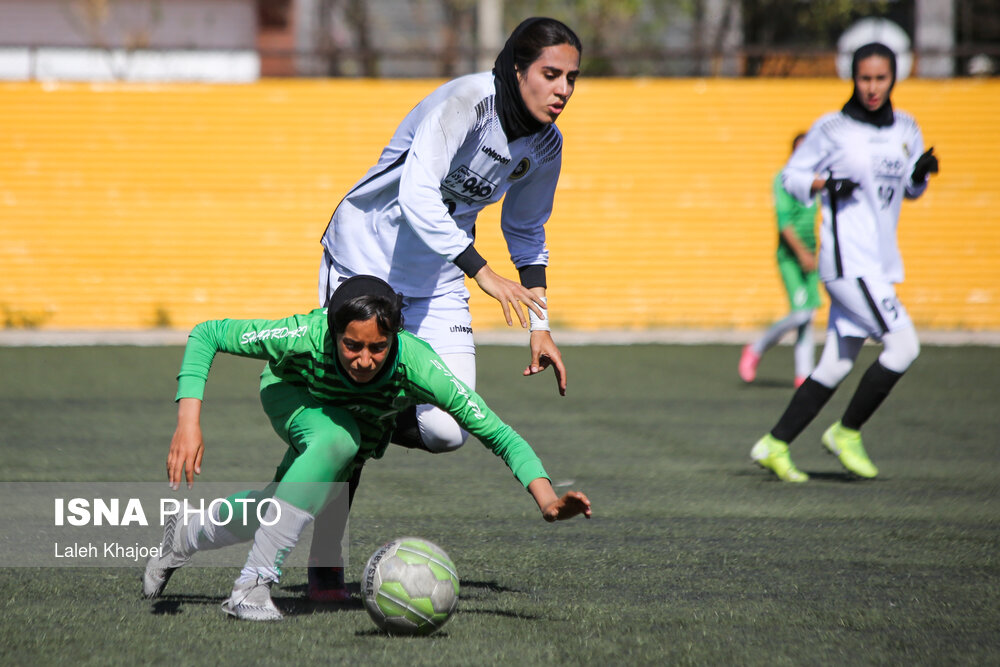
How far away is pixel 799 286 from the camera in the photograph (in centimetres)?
1102

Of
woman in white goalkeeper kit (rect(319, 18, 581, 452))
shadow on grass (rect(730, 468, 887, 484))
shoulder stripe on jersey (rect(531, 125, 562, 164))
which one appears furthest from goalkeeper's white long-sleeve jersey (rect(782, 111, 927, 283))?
shoulder stripe on jersey (rect(531, 125, 562, 164))

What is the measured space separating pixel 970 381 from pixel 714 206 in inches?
249

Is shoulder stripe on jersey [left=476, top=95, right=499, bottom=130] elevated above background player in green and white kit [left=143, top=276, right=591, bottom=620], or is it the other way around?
shoulder stripe on jersey [left=476, top=95, right=499, bottom=130]

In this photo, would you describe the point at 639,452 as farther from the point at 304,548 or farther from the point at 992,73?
the point at 992,73

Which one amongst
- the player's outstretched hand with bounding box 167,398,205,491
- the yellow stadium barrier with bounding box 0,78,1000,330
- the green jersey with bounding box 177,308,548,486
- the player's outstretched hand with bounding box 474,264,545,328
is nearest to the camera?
the player's outstretched hand with bounding box 167,398,205,491

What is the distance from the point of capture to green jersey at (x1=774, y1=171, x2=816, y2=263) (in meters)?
10.6

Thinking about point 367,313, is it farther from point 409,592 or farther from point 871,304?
point 871,304

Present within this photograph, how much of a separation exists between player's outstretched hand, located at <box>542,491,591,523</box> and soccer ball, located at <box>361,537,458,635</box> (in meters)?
0.45

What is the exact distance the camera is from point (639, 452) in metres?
7.76

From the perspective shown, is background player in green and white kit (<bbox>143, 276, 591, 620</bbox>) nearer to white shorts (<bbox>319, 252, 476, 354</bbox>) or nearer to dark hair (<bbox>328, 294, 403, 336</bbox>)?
dark hair (<bbox>328, 294, 403, 336</bbox>)

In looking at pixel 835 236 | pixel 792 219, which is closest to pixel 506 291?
pixel 835 236

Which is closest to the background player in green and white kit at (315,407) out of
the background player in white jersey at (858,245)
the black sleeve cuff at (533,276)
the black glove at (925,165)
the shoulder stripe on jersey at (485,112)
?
the shoulder stripe on jersey at (485,112)

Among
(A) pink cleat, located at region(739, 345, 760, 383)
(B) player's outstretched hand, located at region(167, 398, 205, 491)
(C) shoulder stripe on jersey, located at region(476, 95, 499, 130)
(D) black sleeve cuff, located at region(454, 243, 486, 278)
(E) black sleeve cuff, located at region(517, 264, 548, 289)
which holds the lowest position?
(A) pink cleat, located at region(739, 345, 760, 383)

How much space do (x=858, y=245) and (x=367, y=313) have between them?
3776mm
